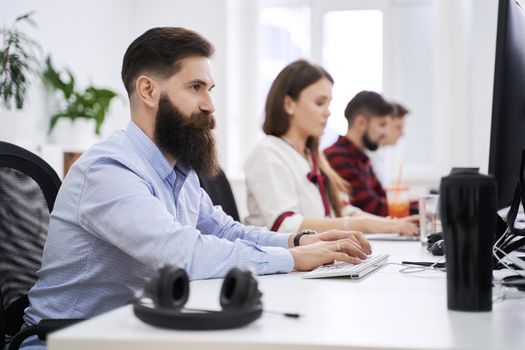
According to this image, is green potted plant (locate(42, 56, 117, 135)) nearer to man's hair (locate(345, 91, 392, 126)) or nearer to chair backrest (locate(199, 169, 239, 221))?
man's hair (locate(345, 91, 392, 126))

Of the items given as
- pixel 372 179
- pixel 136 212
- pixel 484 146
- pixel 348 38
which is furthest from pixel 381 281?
pixel 348 38

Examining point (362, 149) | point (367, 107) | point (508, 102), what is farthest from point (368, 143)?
point (508, 102)

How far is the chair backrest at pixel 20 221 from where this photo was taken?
1.42m

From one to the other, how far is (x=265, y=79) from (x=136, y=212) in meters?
4.44

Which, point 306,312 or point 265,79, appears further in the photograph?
point 265,79

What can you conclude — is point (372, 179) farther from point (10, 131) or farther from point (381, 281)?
point (381, 281)

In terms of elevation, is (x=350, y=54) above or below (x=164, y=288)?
above

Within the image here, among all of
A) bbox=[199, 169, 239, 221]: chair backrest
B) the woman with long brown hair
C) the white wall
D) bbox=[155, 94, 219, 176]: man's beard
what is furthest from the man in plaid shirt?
bbox=[155, 94, 219, 176]: man's beard

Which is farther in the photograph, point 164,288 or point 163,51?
point 163,51

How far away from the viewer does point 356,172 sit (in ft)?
11.2

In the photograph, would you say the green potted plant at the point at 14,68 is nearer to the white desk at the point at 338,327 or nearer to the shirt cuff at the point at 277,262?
the shirt cuff at the point at 277,262

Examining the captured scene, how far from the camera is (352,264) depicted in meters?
1.37

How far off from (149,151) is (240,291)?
783 millimetres

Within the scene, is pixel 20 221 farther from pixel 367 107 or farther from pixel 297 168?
pixel 367 107
